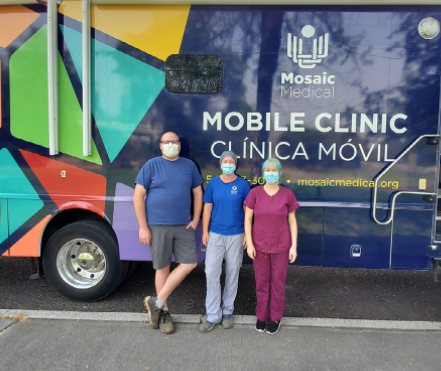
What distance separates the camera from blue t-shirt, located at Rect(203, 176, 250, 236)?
3.14m

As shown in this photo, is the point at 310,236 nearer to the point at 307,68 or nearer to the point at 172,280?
the point at 172,280

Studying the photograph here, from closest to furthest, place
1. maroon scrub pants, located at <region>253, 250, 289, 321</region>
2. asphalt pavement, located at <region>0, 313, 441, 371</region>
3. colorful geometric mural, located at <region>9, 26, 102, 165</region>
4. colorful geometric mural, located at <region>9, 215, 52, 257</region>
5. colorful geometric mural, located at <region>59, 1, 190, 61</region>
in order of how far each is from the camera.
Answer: asphalt pavement, located at <region>0, 313, 441, 371</region>, maroon scrub pants, located at <region>253, 250, 289, 321</region>, colorful geometric mural, located at <region>59, 1, 190, 61</region>, colorful geometric mural, located at <region>9, 26, 102, 165</region>, colorful geometric mural, located at <region>9, 215, 52, 257</region>

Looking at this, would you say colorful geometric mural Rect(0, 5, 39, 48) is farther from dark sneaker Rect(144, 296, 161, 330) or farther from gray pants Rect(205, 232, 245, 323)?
dark sneaker Rect(144, 296, 161, 330)

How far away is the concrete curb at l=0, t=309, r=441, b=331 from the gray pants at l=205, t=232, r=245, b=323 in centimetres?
27

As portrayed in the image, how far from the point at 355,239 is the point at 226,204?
1417 mm

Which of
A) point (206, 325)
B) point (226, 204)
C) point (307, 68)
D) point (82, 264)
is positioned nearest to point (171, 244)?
point (226, 204)

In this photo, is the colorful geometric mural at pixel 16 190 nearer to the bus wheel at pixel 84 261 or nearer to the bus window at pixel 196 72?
the bus wheel at pixel 84 261

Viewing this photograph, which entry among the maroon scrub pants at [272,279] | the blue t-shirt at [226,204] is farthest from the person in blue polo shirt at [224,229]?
the maroon scrub pants at [272,279]

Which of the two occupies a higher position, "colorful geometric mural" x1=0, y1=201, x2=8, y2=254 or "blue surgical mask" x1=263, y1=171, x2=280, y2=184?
"blue surgical mask" x1=263, y1=171, x2=280, y2=184

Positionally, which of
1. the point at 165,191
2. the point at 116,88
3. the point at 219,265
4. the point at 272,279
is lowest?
the point at 272,279

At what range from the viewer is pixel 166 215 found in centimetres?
314

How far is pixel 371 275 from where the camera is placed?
4.79 metres

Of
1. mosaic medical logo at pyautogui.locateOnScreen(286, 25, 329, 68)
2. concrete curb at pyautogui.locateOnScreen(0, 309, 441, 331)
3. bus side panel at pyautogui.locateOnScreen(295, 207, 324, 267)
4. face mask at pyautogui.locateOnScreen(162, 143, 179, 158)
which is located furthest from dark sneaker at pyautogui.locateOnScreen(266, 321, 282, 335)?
mosaic medical logo at pyautogui.locateOnScreen(286, 25, 329, 68)

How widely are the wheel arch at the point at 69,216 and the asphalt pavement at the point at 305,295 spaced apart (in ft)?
2.41
